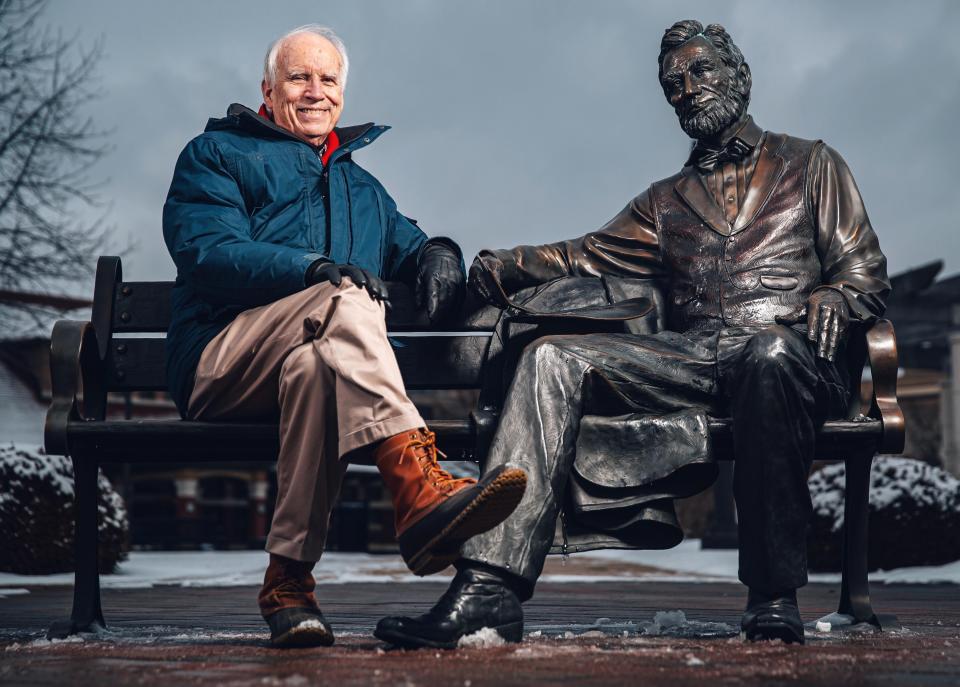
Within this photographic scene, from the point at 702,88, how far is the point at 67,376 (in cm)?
227

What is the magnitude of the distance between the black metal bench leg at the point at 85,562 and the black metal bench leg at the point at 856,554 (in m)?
2.22

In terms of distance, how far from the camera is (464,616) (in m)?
3.07

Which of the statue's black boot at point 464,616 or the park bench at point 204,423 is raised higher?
the park bench at point 204,423

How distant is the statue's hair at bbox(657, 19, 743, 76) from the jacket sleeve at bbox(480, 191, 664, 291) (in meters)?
0.51

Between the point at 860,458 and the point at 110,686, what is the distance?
2.44 meters

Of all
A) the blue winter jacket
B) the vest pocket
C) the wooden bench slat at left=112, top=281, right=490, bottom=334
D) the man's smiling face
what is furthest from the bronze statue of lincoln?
the wooden bench slat at left=112, top=281, right=490, bottom=334

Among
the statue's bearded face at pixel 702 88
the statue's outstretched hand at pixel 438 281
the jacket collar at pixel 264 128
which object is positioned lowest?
the statue's outstretched hand at pixel 438 281

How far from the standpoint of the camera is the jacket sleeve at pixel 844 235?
3.88 meters

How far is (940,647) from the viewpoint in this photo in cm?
318

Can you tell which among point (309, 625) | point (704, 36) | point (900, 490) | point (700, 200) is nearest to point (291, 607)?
point (309, 625)

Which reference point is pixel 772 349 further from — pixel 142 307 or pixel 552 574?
pixel 552 574

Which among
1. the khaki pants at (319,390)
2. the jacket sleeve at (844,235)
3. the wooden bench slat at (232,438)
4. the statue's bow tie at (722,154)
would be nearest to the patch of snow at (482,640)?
the khaki pants at (319,390)

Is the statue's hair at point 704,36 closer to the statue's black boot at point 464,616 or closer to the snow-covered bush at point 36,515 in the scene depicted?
the statue's black boot at point 464,616

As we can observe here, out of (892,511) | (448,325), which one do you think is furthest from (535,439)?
(892,511)
